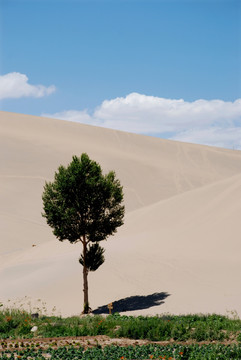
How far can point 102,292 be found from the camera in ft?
76.9

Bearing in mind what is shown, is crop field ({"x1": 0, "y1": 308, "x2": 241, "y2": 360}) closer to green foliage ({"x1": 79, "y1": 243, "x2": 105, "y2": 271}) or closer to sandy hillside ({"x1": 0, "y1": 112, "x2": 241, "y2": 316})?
sandy hillside ({"x1": 0, "y1": 112, "x2": 241, "y2": 316})

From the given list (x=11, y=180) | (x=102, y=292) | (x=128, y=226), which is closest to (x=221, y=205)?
(x=128, y=226)

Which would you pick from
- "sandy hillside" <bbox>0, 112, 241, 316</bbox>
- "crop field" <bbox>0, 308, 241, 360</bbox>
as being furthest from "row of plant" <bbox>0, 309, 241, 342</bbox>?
"sandy hillside" <bbox>0, 112, 241, 316</bbox>

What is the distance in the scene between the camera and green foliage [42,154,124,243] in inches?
832

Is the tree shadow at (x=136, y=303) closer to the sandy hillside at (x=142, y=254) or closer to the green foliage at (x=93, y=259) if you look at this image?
the sandy hillside at (x=142, y=254)

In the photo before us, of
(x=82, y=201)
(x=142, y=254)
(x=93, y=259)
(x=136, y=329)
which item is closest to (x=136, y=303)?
(x=93, y=259)

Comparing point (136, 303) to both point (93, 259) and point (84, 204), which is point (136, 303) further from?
point (84, 204)

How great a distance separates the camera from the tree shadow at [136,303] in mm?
20531

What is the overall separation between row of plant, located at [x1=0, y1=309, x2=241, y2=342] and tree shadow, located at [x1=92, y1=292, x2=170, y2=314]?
651cm

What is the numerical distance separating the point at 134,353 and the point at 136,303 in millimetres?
Result: 10539

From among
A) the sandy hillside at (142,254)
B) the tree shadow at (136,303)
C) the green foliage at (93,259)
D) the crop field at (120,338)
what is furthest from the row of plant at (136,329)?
the green foliage at (93,259)

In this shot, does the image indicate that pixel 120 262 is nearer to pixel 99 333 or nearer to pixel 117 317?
pixel 117 317

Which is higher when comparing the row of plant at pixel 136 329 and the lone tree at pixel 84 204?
the lone tree at pixel 84 204

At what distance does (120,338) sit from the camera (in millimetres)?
12531
